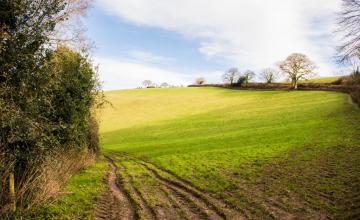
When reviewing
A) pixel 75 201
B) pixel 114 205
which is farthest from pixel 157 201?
pixel 75 201

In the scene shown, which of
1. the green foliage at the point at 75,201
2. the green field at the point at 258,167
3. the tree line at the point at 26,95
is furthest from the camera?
the green field at the point at 258,167

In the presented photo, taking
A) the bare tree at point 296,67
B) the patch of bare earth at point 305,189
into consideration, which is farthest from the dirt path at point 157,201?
the bare tree at point 296,67

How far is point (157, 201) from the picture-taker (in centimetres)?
1462

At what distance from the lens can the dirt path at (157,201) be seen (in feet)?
41.8

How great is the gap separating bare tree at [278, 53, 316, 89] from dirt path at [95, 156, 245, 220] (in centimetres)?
7663

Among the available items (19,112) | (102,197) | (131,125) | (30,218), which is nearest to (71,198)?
(102,197)

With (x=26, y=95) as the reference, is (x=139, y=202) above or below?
below

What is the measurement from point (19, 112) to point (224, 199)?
889 centimetres

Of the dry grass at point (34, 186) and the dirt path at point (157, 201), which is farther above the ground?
the dry grass at point (34, 186)

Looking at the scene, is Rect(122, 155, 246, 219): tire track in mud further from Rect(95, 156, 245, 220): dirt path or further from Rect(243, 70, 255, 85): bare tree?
Rect(243, 70, 255, 85): bare tree

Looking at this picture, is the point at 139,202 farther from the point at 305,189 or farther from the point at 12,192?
the point at 305,189

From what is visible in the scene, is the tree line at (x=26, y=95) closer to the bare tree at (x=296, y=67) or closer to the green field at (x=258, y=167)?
the green field at (x=258, y=167)

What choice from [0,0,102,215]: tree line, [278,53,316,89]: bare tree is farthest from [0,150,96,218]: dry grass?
[278,53,316,89]: bare tree

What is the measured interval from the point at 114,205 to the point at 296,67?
8361 cm
